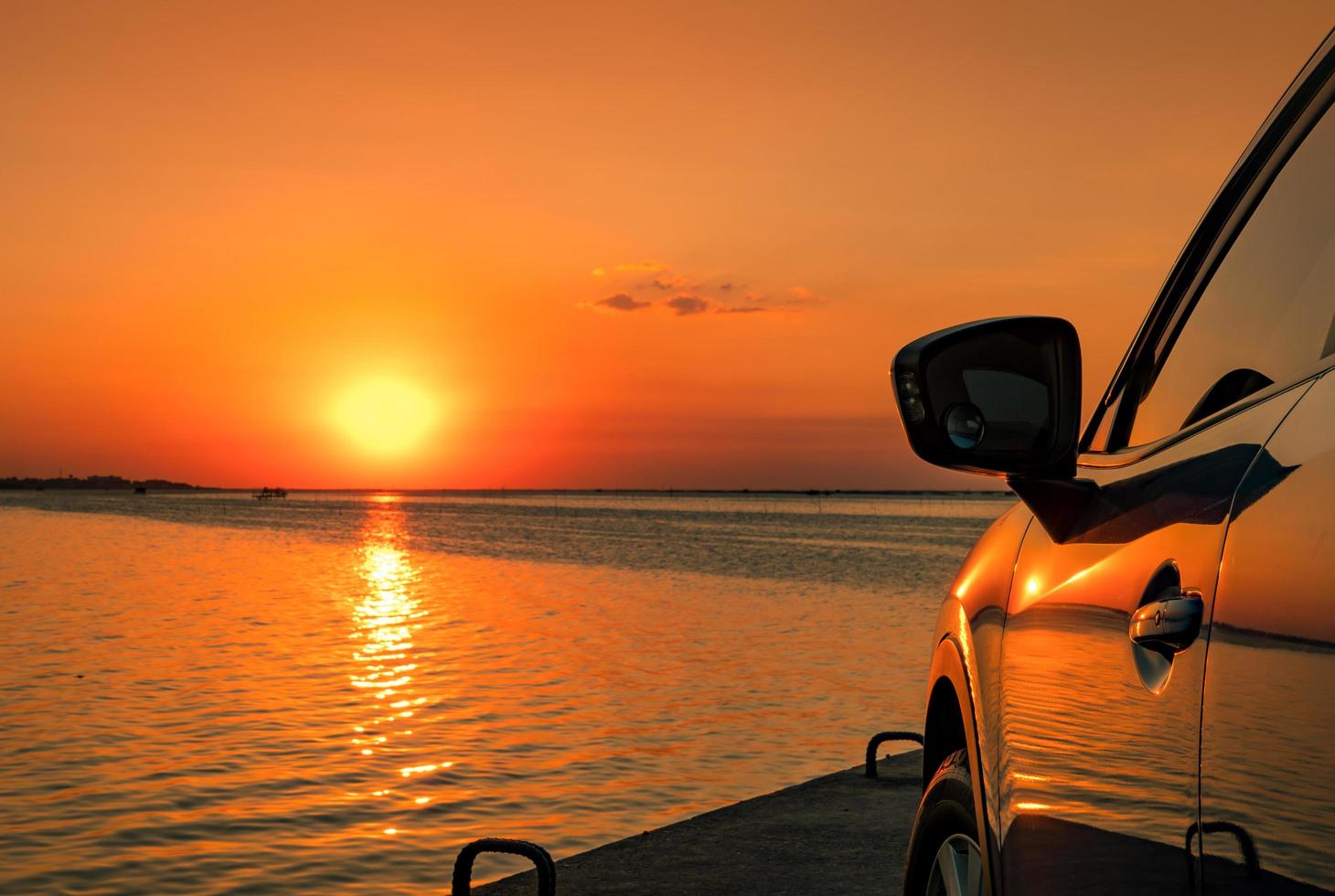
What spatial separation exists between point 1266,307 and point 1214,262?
→ 28 centimetres

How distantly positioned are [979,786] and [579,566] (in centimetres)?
4408

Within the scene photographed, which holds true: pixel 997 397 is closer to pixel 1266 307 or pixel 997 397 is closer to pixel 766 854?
pixel 1266 307

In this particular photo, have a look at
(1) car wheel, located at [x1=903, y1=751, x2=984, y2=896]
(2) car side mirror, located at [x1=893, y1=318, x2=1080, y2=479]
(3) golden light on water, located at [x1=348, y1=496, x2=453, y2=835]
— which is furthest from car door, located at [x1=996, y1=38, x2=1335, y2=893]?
(3) golden light on water, located at [x1=348, y1=496, x2=453, y2=835]

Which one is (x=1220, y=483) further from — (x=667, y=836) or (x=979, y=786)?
(x=667, y=836)

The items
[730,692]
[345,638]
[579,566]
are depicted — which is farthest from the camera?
[579,566]

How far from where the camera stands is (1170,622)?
1574mm

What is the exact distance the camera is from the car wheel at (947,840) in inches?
106

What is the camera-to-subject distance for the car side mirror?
6.50 feet

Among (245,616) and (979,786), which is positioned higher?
(979,786)

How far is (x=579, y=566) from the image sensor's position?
46.3 m

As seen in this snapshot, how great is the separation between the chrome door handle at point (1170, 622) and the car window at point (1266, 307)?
1.07ft

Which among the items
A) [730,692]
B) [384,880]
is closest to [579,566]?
[730,692]

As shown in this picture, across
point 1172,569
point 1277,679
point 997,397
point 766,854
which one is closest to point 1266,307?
point 997,397

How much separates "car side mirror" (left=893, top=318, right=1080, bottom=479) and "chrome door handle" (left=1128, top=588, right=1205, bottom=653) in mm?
349
